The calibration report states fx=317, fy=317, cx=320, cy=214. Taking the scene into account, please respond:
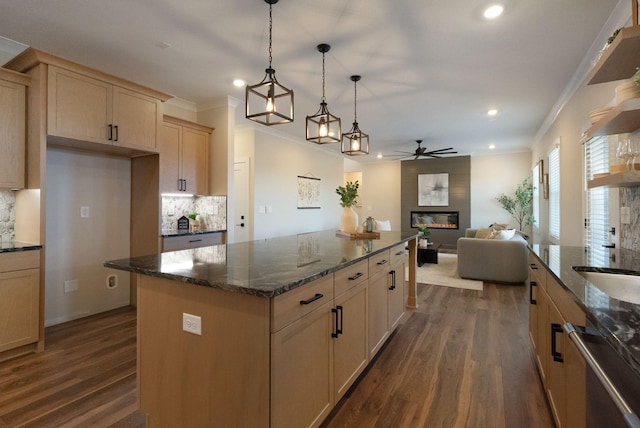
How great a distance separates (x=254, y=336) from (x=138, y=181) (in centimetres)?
341

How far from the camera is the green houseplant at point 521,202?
7.88 m

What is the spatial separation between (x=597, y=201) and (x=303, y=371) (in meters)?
3.25

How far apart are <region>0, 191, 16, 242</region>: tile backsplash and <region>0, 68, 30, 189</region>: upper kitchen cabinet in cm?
39

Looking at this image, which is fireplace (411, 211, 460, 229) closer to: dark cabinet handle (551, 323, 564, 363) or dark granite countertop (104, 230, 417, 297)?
dark granite countertop (104, 230, 417, 297)

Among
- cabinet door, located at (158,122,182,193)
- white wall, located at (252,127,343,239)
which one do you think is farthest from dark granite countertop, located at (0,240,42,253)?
white wall, located at (252,127,343,239)

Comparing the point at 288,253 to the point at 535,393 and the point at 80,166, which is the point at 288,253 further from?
the point at 80,166

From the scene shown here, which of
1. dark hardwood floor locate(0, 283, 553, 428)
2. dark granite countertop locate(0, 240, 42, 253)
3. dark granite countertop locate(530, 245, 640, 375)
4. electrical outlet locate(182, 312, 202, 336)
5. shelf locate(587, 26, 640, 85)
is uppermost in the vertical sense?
shelf locate(587, 26, 640, 85)

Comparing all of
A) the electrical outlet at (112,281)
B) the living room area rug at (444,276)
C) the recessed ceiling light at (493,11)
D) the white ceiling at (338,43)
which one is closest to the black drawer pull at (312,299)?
the white ceiling at (338,43)

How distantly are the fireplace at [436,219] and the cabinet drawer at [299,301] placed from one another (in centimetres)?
793

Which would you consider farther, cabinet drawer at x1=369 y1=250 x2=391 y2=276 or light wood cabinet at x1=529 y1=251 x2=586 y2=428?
cabinet drawer at x1=369 y1=250 x2=391 y2=276

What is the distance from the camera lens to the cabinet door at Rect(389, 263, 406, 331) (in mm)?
2754

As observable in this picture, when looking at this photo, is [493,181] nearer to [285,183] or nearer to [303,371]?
[285,183]

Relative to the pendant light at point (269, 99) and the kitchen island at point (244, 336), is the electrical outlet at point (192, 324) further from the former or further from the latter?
the pendant light at point (269, 99)

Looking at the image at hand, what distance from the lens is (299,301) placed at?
55.4 inches
